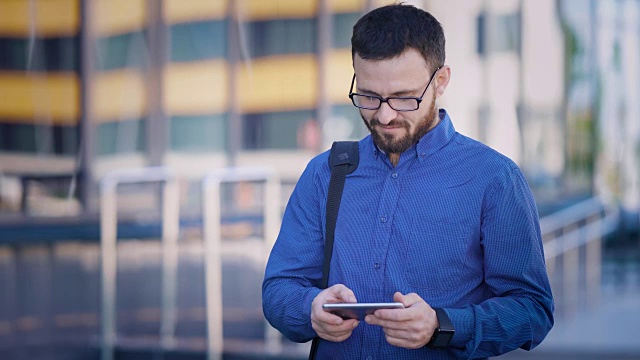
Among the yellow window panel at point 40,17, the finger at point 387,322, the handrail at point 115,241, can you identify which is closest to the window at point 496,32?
the handrail at point 115,241

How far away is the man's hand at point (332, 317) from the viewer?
7.93 feet

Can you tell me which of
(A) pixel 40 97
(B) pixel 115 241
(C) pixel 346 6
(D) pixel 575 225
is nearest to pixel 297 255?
(A) pixel 40 97

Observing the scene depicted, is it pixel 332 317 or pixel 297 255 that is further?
pixel 297 255

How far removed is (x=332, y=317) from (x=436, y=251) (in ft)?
0.87

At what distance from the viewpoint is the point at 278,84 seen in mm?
7031

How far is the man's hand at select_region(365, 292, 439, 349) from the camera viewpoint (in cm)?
235

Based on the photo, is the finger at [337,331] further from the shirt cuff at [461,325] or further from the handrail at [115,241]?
the handrail at [115,241]

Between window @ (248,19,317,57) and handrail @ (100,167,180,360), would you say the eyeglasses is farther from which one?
window @ (248,19,317,57)

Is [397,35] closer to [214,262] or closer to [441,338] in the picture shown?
[441,338]

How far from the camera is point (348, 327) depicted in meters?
2.44

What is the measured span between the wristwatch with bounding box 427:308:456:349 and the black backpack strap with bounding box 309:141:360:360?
0.29 m

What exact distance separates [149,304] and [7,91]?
149 centimetres

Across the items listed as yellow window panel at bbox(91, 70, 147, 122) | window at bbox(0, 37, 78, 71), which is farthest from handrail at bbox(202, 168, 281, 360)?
window at bbox(0, 37, 78, 71)

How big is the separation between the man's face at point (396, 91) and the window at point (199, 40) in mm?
4166
